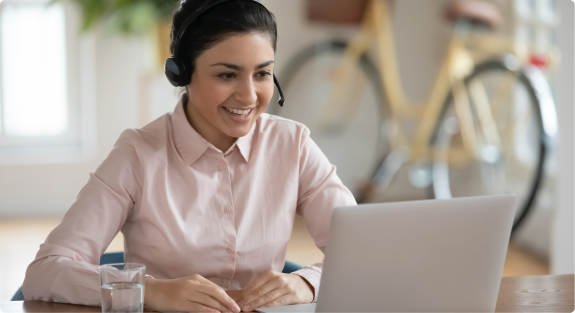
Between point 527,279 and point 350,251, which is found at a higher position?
point 350,251

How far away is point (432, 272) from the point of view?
872 millimetres

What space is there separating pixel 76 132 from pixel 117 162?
350 centimetres

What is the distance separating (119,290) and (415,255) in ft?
1.36

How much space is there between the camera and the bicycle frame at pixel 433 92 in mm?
3670

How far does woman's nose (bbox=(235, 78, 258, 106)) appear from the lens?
1.25 metres

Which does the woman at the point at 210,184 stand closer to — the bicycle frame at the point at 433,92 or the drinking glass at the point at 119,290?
the drinking glass at the point at 119,290

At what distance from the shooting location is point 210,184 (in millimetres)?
1294

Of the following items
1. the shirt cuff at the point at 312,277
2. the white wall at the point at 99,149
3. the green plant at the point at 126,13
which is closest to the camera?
the shirt cuff at the point at 312,277

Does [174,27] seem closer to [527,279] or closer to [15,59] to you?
[527,279]

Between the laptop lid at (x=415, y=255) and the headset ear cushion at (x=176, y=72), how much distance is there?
2.01ft

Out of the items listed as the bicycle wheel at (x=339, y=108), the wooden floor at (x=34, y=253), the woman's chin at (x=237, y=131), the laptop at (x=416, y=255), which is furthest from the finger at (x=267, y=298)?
the bicycle wheel at (x=339, y=108)

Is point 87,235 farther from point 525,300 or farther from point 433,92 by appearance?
point 433,92

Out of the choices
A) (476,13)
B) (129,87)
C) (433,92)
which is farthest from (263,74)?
(129,87)

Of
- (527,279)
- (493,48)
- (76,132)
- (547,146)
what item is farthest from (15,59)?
(527,279)
